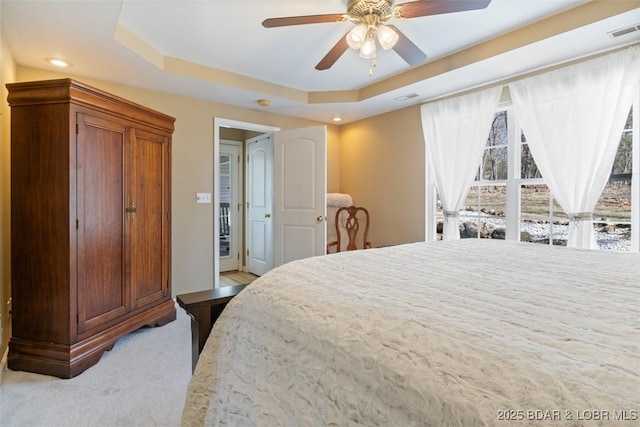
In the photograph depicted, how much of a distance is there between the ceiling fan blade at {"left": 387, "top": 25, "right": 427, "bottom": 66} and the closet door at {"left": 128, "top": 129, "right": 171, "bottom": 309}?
6.75 ft

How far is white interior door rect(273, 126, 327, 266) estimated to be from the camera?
377cm

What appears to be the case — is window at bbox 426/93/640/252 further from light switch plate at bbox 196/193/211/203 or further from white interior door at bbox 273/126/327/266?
light switch plate at bbox 196/193/211/203

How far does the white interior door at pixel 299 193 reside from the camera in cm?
377

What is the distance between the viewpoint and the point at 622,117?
2320mm

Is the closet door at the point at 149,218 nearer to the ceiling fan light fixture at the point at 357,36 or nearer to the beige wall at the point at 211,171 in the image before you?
the beige wall at the point at 211,171

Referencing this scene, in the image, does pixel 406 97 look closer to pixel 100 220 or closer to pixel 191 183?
pixel 191 183

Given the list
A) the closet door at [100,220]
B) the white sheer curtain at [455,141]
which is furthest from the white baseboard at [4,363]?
the white sheer curtain at [455,141]

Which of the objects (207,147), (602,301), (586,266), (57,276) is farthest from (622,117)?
(57,276)

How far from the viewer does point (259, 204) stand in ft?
15.7

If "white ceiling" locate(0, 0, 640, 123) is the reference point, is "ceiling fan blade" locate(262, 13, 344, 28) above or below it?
below

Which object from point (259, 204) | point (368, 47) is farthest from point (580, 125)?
point (259, 204)

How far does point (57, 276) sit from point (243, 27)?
2149 mm

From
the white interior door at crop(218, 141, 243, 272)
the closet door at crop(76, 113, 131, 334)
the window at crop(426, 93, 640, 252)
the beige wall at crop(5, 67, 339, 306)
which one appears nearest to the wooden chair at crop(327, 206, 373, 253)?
the window at crop(426, 93, 640, 252)

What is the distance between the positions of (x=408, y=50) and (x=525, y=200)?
6.15 ft
